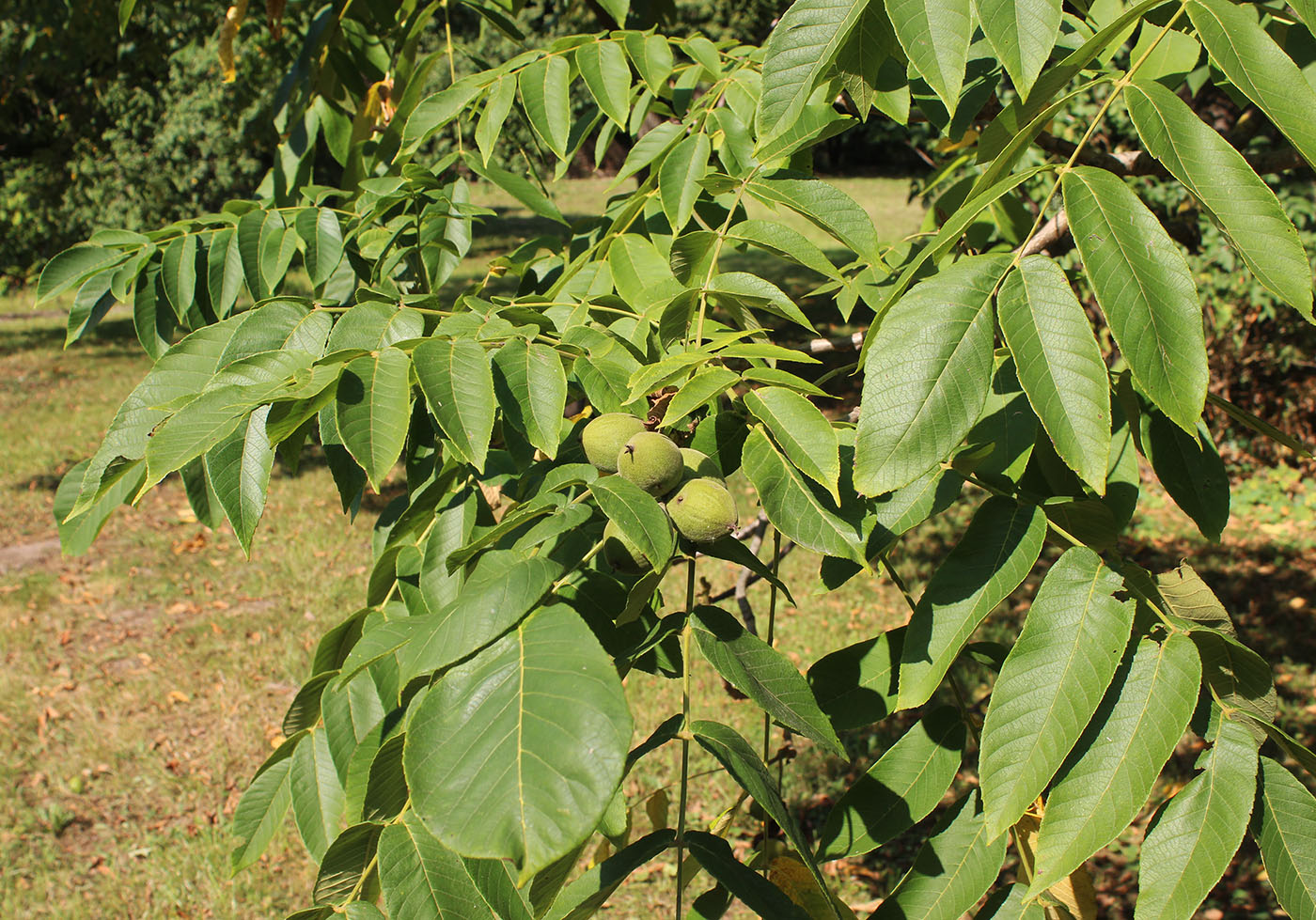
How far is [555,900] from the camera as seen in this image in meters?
1.27

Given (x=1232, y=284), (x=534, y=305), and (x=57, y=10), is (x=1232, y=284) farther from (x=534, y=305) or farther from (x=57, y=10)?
(x=57, y=10)

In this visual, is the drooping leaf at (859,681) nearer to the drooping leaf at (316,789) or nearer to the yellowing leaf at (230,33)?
the drooping leaf at (316,789)

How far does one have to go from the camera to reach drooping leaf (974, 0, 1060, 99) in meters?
1.20

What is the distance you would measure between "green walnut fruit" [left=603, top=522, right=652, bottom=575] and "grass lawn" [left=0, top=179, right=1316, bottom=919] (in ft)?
2.18

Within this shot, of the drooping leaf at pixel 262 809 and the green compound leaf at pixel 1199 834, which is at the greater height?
the green compound leaf at pixel 1199 834

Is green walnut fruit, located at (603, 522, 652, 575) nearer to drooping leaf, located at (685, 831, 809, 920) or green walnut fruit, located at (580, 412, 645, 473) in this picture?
green walnut fruit, located at (580, 412, 645, 473)

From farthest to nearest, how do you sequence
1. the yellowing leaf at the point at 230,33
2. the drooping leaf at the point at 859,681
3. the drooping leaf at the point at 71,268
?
the yellowing leaf at the point at 230,33, the drooping leaf at the point at 71,268, the drooping leaf at the point at 859,681

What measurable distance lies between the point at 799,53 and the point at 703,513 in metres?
0.66

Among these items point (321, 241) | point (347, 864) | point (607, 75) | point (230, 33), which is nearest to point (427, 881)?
point (347, 864)

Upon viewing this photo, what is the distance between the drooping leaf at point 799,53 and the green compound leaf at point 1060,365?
0.42m

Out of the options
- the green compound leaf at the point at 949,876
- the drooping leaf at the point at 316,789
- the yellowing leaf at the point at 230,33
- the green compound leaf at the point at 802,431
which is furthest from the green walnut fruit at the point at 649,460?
the yellowing leaf at the point at 230,33

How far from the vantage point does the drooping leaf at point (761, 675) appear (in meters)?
1.14

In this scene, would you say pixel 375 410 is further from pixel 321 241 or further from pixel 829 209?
pixel 321 241

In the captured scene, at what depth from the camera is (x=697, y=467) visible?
1.37m
